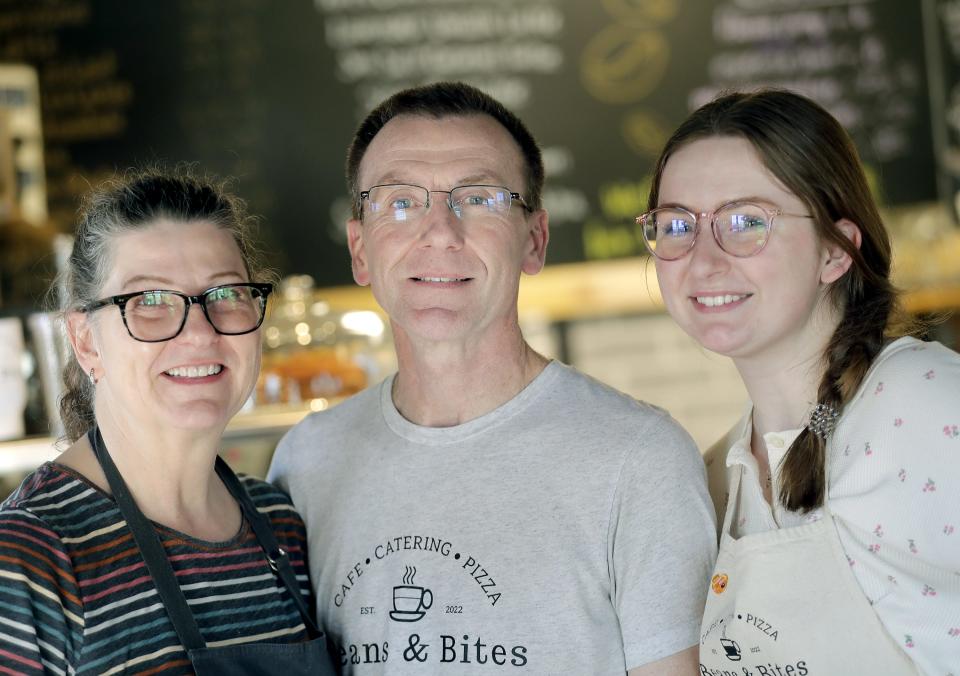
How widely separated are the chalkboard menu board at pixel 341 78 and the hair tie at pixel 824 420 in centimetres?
212

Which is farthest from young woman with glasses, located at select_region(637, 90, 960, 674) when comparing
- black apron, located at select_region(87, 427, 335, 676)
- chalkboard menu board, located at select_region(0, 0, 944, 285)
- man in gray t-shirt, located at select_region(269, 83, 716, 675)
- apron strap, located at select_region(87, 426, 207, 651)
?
chalkboard menu board, located at select_region(0, 0, 944, 285)

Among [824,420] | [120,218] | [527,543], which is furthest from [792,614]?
[120,218]

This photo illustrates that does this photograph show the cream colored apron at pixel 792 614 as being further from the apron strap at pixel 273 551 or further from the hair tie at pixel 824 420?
the apron strap at pixel 273 551

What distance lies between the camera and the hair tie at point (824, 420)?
1.37 m

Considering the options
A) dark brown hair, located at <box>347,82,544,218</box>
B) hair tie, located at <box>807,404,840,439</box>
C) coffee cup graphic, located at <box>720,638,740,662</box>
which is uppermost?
dark brown hair, located at <box>347,82,544,218</box>

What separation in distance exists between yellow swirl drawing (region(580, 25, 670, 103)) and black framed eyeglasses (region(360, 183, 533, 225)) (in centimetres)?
192

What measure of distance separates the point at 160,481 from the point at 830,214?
0.94m

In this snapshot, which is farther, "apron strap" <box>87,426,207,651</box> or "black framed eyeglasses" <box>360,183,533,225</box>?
"black framed eyeglasses" <box>360,183,533,225</box>

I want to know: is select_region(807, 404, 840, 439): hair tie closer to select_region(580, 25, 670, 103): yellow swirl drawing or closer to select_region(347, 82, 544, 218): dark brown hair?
select_region(347, 82, 544, 218): dark brown hair

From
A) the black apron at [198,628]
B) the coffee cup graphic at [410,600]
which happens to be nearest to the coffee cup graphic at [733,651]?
the coffee cup graphic at [410,600]

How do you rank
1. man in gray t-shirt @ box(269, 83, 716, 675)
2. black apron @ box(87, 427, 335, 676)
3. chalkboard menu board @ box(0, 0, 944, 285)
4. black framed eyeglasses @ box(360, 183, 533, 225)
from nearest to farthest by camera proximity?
1. black apron @ box(87, 427, 335, 676)
2. man in gray t-shirt @ box(269, 83, 716, 675)
3. black framed eyeglasses @ box(360, 183, 533, 225)
4. chalkboard menu board @ box(0, 0, 944, 285)

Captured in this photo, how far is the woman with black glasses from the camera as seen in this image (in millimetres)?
1280

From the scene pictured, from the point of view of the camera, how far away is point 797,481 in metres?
1.36

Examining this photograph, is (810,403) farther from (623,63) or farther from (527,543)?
(623,63)
